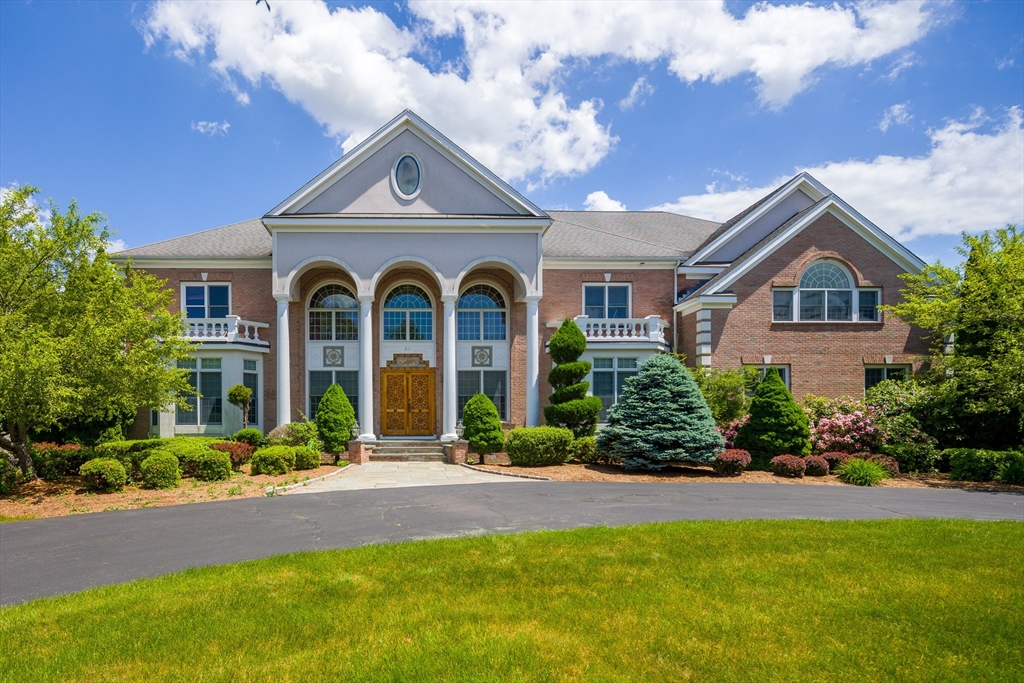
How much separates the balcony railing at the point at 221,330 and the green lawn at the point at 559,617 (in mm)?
15959

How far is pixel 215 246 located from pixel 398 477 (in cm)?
1411

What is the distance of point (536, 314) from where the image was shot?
73.9ft

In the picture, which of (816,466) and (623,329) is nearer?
(816,466)

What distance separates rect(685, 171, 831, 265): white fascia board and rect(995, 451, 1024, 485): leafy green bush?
12.0 meters

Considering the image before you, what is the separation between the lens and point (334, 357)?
947 inches

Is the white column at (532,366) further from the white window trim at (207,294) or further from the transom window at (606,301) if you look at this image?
the white window trim at (207,294)

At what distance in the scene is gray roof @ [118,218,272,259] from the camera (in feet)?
77.7

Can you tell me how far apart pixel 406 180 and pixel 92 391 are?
12437mm

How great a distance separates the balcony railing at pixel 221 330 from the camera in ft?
71.7

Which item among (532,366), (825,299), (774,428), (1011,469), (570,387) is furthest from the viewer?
(825,299)

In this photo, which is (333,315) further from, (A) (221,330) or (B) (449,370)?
(B) (449,370)

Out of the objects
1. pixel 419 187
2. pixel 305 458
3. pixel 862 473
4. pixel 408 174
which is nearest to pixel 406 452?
pixel 305 458

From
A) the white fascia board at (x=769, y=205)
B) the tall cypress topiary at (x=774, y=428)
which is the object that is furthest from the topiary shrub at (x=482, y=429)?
the white fascia board at (x=769, y=205)

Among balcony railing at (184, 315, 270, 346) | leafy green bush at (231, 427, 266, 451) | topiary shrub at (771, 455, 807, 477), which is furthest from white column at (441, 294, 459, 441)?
topiary shrub at (771, 455, 807, 477)
